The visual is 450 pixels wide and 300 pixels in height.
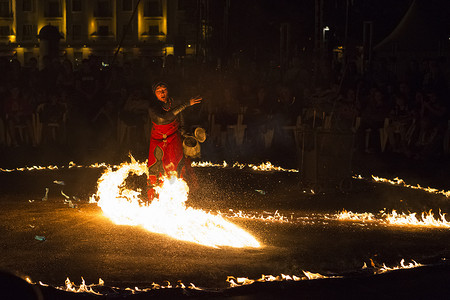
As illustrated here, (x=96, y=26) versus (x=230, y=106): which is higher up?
(x=96, y=26)

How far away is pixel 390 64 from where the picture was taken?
18516 millimetres

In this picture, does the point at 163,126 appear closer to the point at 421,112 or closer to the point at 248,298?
the point at 248,298

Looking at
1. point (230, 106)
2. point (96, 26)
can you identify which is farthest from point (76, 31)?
point (230, 106)

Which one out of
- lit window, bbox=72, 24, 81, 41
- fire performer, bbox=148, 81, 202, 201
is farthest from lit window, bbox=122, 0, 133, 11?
fire performer, bbox=148, 81, 202, 201

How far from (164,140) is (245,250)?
3188mm

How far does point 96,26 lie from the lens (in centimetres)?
7731

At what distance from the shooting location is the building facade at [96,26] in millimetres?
75688

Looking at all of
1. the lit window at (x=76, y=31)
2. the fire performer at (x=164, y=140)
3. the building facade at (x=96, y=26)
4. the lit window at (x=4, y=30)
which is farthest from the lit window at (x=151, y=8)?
the fire performer at (x=164, y=140)

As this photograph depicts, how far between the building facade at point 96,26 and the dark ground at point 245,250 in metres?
65.7

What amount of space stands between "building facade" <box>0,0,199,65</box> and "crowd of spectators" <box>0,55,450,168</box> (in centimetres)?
5735

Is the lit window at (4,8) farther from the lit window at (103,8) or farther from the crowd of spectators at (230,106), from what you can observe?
the crowd of spectators at (230,106)

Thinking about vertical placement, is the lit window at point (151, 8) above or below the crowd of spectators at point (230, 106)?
above

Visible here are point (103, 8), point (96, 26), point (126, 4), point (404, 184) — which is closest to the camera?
point (404, 184)

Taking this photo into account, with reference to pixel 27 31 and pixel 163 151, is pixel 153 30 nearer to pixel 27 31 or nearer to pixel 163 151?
pixel 27 31
